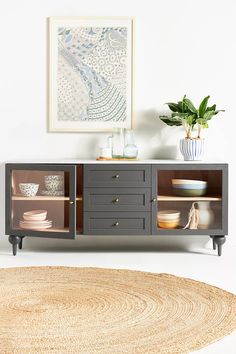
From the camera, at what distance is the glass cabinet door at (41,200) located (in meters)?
4.69

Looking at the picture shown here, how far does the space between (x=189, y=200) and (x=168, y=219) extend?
198mm

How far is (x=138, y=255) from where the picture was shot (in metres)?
4.82

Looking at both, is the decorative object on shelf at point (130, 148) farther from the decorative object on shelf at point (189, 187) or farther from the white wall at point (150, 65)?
the decorative object on shelf at point (189, 187)

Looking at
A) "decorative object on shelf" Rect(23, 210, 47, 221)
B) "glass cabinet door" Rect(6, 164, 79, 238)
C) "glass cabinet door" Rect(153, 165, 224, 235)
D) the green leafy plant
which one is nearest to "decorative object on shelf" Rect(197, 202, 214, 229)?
"glass cabinet door" Rect(153, 165, 224, 235)

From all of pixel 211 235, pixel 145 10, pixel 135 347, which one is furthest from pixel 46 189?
pixel 135 347

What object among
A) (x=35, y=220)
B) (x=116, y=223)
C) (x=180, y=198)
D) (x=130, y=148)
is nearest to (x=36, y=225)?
(x=35, y=220)

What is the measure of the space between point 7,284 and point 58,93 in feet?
5.79

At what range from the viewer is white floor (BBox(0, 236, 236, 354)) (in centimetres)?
426

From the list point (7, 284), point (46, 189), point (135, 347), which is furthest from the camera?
point (46, 189)

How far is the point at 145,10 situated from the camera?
5047 mm

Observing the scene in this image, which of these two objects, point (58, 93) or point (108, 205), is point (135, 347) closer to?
point (108, 205)

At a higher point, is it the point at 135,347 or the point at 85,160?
the point at 85,160

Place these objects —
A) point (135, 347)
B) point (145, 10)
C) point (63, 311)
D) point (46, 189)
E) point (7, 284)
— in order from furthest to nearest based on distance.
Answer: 1. point (145, 10)
2. point (46, 189)
3. point (7, 284)
4. point (63, 311)
5. point (135, 347)

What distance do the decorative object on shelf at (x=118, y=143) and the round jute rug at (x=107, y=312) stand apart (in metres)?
1.16
